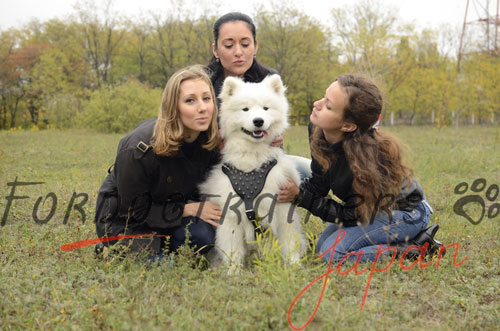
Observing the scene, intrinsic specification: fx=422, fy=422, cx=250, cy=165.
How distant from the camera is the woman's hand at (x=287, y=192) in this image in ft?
11.2

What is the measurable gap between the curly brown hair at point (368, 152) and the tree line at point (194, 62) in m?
17.8

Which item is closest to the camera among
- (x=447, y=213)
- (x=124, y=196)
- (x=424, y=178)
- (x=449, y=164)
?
(x=124, y=196)

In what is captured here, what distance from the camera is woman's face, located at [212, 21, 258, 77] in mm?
4129

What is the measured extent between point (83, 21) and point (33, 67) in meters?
6.00

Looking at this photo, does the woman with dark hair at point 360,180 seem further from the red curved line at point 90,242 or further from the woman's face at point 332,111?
the red curved line at point 90,242

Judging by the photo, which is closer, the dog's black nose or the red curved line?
the dog's black nose

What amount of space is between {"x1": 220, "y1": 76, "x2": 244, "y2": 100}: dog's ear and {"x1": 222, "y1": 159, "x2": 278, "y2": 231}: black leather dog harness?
1.96 ft

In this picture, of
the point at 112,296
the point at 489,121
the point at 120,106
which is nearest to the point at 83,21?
the point at 120,106

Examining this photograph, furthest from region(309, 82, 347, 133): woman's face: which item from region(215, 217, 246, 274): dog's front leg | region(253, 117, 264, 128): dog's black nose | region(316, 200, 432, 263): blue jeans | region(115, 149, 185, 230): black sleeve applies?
region(115, 149, 185, 230): black sleeve

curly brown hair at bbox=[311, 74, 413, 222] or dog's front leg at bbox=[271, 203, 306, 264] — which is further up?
curly brown hair at bbox=[311, 74, 413, 222]

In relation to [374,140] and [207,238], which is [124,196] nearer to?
[207,238]

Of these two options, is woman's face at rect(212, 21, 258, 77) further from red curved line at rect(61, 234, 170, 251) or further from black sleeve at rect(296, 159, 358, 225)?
red curved line at rect(61, 234, 170, 251)

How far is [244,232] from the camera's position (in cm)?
344

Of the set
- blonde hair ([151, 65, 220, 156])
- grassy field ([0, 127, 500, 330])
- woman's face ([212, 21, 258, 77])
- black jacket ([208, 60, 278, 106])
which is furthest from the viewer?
black jacket ([208, 60, 278, 106])
